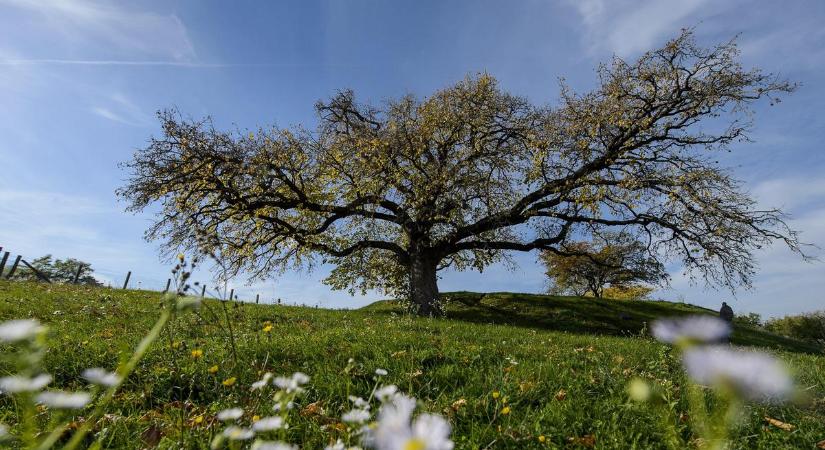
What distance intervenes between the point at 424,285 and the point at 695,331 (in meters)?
20.1

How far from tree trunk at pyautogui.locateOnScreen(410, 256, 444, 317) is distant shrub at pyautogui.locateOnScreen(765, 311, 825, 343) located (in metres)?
28.9

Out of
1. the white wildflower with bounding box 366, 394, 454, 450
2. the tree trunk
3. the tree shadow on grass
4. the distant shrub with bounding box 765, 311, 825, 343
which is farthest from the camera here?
the distant shrub with bounding box 765, 311, 825, 343

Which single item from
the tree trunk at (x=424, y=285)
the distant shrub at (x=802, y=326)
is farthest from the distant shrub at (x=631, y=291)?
the tree trunk at (x=424, y=285)

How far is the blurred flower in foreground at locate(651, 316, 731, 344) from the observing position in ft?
3.08

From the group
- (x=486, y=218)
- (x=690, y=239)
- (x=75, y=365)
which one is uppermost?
(x=486, y=218)

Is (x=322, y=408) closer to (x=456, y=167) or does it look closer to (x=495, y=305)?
(x=456, y=167)

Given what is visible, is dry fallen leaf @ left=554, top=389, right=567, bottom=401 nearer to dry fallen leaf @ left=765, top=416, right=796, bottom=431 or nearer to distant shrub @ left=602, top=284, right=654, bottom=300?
dry fallen leaf @ left=765, top=416, right=796, bottom=431

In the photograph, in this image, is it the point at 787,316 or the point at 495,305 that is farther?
the point at 787,316

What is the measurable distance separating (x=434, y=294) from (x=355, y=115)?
10247 mm

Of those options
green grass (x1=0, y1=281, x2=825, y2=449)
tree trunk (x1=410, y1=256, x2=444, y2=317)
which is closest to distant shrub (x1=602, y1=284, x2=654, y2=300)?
tree trunk (x1=410, y1=256, x2=444, y2=317)

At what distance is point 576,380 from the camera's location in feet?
17.8

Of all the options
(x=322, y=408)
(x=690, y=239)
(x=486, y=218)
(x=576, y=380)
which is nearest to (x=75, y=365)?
(x=322, y=408)

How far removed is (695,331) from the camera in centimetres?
95

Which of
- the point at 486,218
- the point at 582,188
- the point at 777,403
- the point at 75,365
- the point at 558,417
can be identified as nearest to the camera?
the point at 558,417
